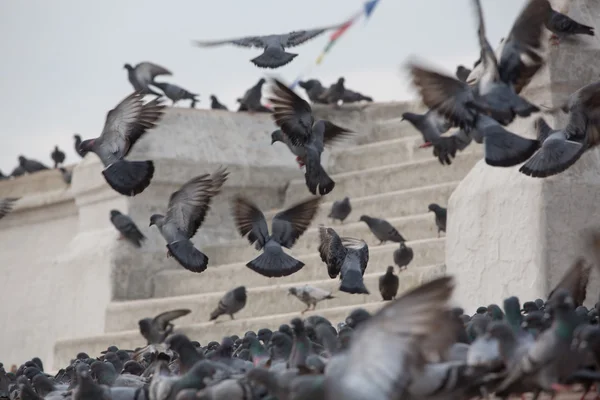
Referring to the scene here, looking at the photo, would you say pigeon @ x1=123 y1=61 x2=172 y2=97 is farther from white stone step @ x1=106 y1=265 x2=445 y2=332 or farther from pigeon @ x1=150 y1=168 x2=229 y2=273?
pigeon @ x1=150 y1=168 x2=229 y2=273

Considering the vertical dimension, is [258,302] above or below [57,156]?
below

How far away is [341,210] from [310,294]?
8.08ft

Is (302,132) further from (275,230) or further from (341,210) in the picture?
(341,210)

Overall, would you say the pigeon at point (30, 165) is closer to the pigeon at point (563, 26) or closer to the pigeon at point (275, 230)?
the pigeon at point (275, 230)

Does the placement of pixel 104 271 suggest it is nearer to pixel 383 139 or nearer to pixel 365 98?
pixel 383 139

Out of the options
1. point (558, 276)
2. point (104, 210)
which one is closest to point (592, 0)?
point (558, 276)

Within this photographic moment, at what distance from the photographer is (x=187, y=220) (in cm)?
1402

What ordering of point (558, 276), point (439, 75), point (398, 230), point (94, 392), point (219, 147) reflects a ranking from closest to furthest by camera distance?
point (94, 392) < point (439, 75) < point (558, 276) < point (398, 230) < point (219, 147)

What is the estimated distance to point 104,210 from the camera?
839 inches

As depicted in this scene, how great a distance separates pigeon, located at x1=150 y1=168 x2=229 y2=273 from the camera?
44.2ft

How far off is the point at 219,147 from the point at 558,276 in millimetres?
7989

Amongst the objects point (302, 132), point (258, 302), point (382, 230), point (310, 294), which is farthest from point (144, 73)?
point (302, 132)

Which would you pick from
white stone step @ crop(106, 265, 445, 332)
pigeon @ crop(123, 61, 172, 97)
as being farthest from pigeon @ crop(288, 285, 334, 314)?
pigeon @ crop(123, 61, 172, 97)

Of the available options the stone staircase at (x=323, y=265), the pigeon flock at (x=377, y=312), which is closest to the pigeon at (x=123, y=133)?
the pigeon flock at (x=377, y=312)
